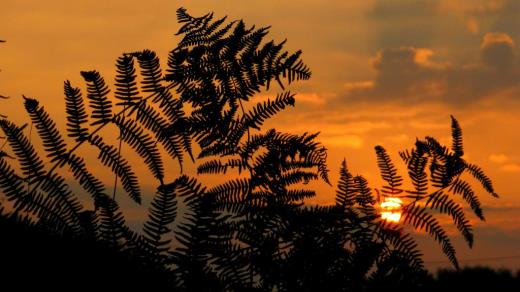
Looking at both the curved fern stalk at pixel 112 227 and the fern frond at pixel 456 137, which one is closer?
the curved fern stalk at pixel 112 227

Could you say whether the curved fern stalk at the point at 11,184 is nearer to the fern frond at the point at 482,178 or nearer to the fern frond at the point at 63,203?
the fern frond at the point at 63,203

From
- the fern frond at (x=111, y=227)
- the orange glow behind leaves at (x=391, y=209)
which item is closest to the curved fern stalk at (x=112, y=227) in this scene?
the fern frond at (x=111, y=227)

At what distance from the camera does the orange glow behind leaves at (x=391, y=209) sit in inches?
92.1

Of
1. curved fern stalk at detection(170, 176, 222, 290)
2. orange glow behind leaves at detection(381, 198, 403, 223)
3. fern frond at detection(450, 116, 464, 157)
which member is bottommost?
curved fern stalk at detection(170, 176, 222, 290)

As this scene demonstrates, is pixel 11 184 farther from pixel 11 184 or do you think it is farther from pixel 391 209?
pixel 391 209

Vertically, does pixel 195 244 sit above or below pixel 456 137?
below

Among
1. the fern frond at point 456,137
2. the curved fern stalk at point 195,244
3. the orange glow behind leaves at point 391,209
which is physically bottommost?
the curved fern stalk at point 195,244

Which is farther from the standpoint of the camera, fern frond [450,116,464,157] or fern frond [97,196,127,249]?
fern frond [450,116,464,157]

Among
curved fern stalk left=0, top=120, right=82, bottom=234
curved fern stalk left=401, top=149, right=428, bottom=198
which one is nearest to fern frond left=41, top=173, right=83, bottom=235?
curved fern stalk left=0, top=120, right=82, bottom=234

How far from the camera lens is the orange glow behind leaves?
7.68 feet

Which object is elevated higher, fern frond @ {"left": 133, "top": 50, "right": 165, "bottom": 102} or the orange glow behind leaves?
fern frond @ {"left": 133, "top": 50, "right": 165, "bottom": 102}

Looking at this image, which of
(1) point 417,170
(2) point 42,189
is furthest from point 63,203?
(1) point 417,170

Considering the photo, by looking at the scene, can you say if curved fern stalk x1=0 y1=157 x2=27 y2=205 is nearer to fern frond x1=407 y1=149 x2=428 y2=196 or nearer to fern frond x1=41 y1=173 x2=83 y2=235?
fern frond x1=41 y1=173 x2=83 y2=235

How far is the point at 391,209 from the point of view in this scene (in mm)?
2381
